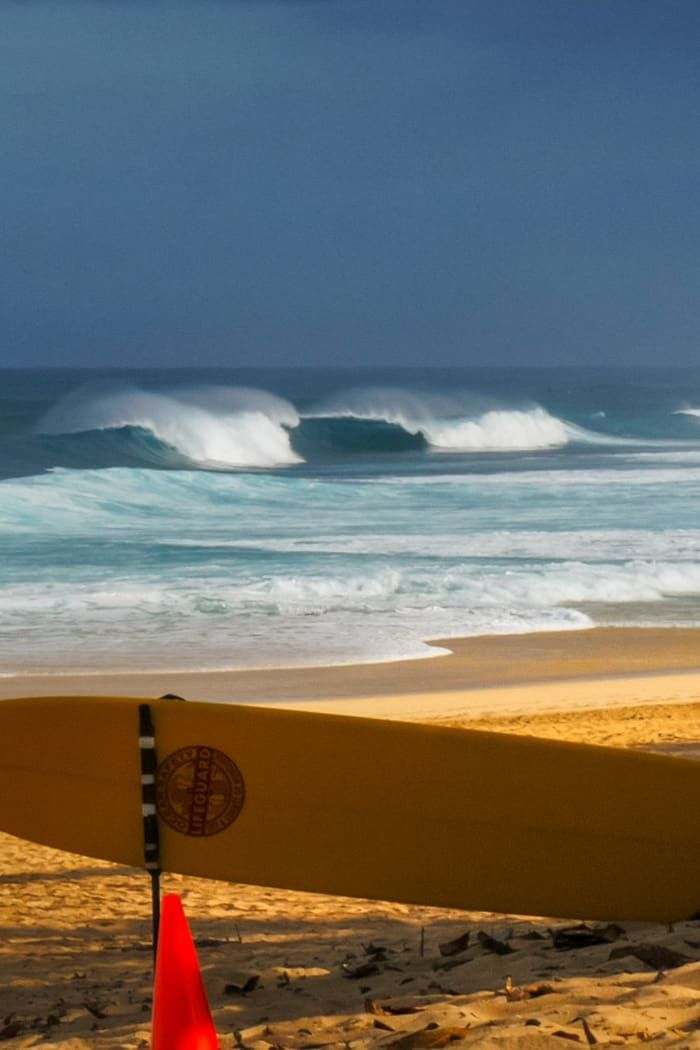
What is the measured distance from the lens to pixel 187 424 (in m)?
35.9

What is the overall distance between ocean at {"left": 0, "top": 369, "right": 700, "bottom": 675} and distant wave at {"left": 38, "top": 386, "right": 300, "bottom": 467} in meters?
0.07

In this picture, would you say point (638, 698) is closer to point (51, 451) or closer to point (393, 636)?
point (393, 636)

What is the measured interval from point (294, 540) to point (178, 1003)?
14401mm

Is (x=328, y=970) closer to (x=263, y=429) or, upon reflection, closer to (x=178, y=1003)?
(x=178, y=1003)

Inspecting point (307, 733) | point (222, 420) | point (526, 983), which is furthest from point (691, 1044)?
point (222, 420)

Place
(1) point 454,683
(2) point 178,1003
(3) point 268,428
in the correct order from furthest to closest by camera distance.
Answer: (3) point 268,428
(1) point 454,683
(2) point 178,1003

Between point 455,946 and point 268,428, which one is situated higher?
point 268,428

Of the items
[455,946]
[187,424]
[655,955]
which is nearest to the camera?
[655,955]

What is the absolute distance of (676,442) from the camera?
142 feet

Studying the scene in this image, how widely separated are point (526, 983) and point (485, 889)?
577 mm

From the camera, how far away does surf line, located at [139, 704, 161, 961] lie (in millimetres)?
3732

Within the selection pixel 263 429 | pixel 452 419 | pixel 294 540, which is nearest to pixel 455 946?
pixel 294 540

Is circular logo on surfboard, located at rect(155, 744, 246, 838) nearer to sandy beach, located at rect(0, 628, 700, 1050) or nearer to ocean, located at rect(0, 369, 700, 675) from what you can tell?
sandy beach, located at rect(0, 628, 700, 1050)

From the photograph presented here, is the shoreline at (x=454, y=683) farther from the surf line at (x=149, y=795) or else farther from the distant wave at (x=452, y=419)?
→ the distant wave at (x=452, y=419)
